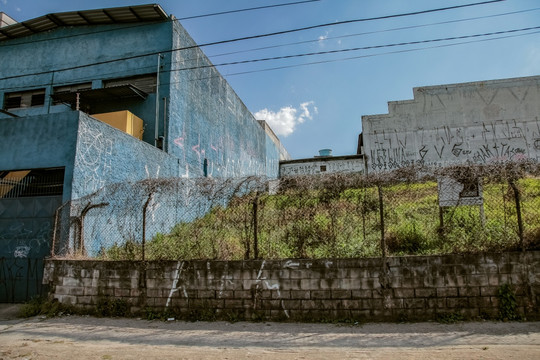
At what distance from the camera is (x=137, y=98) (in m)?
12.9

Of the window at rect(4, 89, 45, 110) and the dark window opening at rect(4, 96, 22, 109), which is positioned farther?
the dark window opening at rect(4, 96, 22, 109)

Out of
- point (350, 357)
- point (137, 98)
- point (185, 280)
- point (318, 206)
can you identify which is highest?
point (137, 98)

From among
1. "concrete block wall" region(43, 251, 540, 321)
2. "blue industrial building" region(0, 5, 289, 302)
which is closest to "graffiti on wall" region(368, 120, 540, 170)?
"blue industrial building" region(0, 5, 289, 302)

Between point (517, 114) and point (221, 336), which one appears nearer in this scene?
point (221, 336)

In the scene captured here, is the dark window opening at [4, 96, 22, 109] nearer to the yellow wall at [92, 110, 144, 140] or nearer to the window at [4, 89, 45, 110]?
the window at [4, 89, 45, 110]

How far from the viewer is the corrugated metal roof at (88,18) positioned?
1289cm

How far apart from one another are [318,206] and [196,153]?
9537 millimetres

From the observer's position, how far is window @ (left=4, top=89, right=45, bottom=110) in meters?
14.2

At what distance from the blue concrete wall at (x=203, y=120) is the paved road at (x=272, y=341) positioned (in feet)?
26.5

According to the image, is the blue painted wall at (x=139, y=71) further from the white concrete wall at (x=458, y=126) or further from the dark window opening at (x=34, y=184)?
the white concrete wall at (x=458, y=126)

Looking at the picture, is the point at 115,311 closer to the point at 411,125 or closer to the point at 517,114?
the point at 411,125

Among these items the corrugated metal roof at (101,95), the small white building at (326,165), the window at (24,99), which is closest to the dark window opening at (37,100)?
the window at (24,99)

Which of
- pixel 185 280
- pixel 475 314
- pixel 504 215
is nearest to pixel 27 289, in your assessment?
pixel 185 280

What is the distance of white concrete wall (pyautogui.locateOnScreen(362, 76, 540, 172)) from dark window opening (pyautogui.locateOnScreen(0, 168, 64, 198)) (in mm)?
18940
